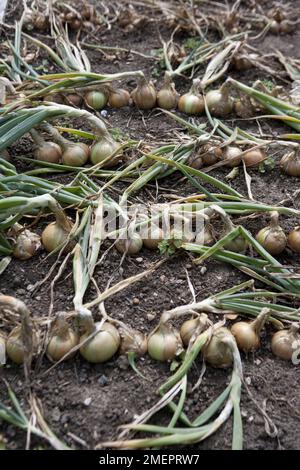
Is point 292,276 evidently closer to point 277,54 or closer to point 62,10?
point 277,54

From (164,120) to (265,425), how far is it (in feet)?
4.21

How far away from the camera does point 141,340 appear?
1523 millimetres

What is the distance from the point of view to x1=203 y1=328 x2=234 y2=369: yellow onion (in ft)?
4.87

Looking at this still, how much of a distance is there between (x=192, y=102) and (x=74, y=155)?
1.92ft

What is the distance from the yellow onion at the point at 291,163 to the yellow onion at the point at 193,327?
76 centimetres

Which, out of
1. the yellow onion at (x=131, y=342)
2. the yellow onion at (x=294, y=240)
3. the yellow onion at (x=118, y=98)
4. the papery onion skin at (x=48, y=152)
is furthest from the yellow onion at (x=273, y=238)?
the yellow onion at (x=118, y=98)

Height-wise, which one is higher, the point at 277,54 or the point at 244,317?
the point at 277,54

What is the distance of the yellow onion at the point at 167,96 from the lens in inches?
89.8

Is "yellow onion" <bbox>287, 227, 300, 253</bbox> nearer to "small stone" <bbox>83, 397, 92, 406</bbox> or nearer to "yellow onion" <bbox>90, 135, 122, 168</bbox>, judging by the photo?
"yellow onion" <bbox>90, 135, 122, 168</bbox>

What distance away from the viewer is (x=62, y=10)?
9.04 ft

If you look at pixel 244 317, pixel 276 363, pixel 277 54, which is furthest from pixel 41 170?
pixel 277 54

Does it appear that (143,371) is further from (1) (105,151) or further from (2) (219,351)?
(1) (105,151)

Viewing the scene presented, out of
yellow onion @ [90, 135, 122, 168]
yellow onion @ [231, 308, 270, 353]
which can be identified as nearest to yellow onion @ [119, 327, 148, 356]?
yellow onion @ [231, 308, 270, 353]

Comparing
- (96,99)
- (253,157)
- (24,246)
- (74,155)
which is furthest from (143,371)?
(96,99)
